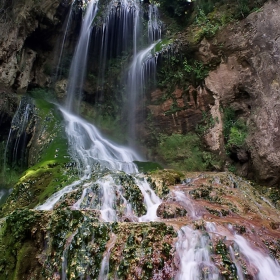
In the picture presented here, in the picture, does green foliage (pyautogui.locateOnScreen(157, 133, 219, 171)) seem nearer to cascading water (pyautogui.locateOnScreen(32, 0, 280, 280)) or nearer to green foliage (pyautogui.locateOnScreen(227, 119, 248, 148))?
green foliage (pyautogui.locateOnScreen(227, 119, 248, 148))

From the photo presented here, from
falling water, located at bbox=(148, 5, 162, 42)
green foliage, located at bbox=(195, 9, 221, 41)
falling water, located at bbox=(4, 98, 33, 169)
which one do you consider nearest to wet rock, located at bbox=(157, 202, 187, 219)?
falling water, located at bbox=(4, 98, 33, 169)

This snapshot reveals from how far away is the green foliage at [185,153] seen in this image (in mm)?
11008

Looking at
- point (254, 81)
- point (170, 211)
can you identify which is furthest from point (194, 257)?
point (254, 81)

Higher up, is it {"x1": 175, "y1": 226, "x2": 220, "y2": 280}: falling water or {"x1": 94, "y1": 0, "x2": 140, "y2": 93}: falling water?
{"x1": 94, "y1": 0, "x2": 140, "y2": 93}: falling water

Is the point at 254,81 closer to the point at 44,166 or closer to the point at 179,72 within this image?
Result: the point at 179,72

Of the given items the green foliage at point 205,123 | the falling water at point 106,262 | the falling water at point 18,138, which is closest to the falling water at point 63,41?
the falling water at point 18,138

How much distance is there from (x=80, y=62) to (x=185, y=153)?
8959mm

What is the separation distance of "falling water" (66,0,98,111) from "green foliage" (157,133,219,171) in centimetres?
665

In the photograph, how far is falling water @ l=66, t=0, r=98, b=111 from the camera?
16.7m

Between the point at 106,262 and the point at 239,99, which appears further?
the point at 239,99

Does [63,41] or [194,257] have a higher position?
[63,41]

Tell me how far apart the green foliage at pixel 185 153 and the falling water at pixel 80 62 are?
6651mm

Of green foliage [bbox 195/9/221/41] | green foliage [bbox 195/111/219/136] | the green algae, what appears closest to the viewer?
the green algae

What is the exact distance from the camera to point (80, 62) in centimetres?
1692
